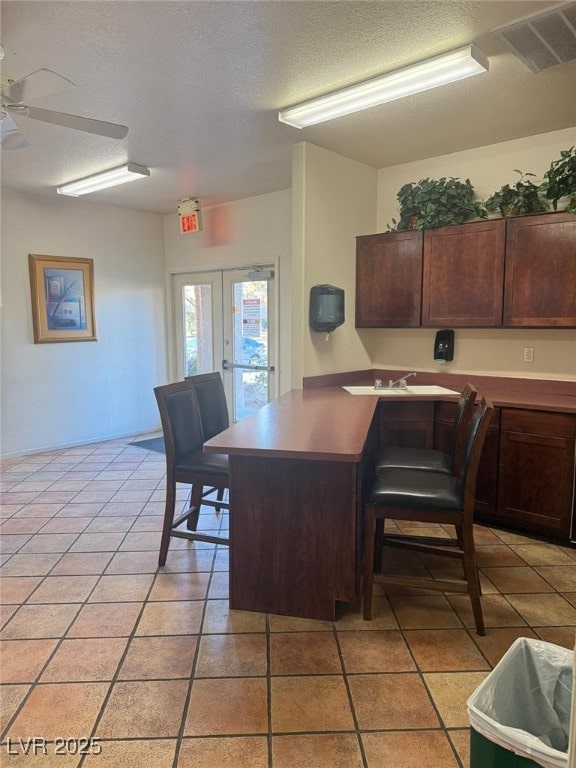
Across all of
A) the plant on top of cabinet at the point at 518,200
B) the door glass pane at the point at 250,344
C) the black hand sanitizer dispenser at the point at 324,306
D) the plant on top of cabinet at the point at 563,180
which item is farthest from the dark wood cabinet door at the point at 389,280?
the door glass pane at the point at 250,344

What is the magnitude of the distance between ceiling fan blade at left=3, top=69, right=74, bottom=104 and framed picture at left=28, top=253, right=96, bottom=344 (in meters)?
3.00

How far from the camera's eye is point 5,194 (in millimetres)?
4875

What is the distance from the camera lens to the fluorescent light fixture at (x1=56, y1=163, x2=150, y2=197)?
422cm

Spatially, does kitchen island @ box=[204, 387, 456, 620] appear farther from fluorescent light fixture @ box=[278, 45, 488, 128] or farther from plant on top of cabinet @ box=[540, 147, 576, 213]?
plant on top of cabinet @ box=[540, 147, 576, 213]

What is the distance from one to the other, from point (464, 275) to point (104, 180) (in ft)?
10.6

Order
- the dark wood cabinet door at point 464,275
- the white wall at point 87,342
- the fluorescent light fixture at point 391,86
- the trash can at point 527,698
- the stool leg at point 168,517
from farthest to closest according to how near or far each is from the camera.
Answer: the white wall at point 87,342, the dark wood cabinet door at point 464,275, the stool leg at point 168,517, the fluorescent light fixture at point 391,86, the trash can at point 527,698

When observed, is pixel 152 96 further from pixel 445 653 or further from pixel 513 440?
pixel 445 653

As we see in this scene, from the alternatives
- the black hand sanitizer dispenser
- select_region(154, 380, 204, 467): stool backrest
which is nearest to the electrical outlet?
the black hand sanitizer dispenser

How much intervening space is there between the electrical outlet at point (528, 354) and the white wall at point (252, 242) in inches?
83.5

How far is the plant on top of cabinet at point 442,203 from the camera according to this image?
3648 millimetres

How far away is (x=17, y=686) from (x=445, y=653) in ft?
5.55

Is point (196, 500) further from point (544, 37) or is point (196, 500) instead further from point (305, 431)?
point (544, 37)

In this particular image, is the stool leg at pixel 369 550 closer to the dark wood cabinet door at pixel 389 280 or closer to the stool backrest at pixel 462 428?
the stool backrest at pixel 462 428

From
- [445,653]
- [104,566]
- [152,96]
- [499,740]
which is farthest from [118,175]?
[499,740]
